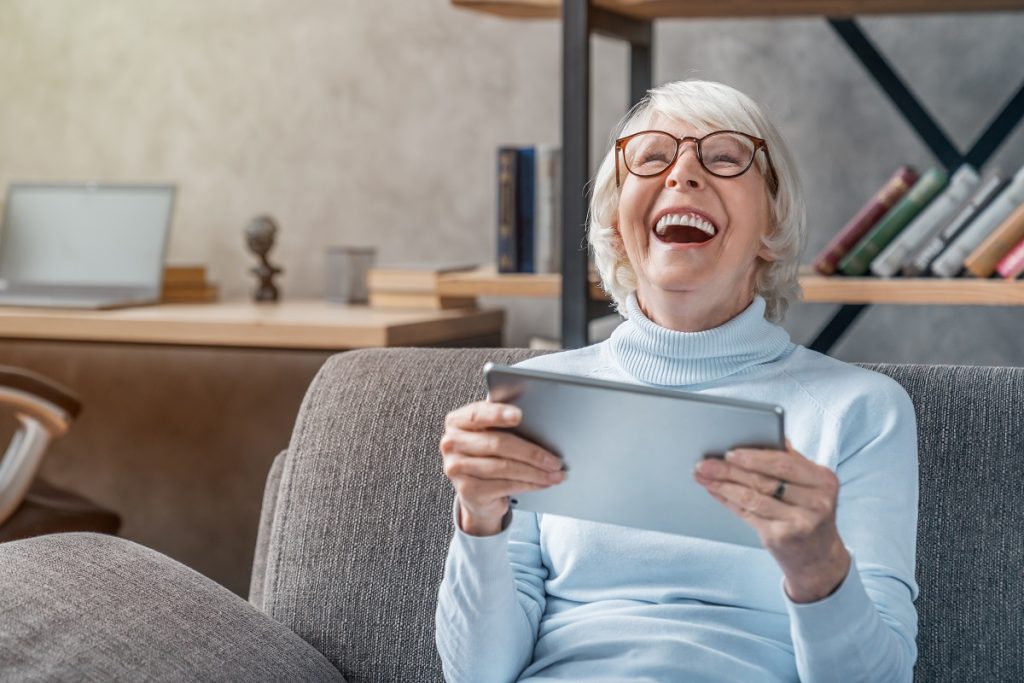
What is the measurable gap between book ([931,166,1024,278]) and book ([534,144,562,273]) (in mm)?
684

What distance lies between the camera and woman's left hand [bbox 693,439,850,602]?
949 millimetres

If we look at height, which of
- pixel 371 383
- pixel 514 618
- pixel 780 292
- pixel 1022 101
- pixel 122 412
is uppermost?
pixel 1022 101

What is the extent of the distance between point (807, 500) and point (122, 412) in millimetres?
2497

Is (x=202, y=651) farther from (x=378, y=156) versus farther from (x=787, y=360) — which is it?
(x=378, y=156)

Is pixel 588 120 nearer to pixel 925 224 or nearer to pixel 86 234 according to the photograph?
pixel 925 224

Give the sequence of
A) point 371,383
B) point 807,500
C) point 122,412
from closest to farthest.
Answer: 1. point 807,500
2. point 371,383
3. point 122,412

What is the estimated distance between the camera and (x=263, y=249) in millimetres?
2803

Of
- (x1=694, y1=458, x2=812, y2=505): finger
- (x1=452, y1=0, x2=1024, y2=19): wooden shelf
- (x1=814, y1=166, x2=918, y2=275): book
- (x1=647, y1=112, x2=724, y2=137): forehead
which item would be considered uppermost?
(x1=452, y1=0, x2=1024, y2=19): wooden shelf

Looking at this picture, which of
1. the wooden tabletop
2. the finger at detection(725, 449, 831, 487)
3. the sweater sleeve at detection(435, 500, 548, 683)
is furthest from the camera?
the wooden tabletop

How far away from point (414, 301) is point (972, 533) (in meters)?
1.41

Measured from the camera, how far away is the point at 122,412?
3.15 m

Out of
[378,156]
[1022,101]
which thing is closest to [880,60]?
[1022,101]

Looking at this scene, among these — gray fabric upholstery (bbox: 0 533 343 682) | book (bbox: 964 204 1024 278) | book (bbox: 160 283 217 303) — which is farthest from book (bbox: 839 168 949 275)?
book (bbox: 160 283 217 303)

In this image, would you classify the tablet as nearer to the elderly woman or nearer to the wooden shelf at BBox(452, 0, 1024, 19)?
the elderly woman
